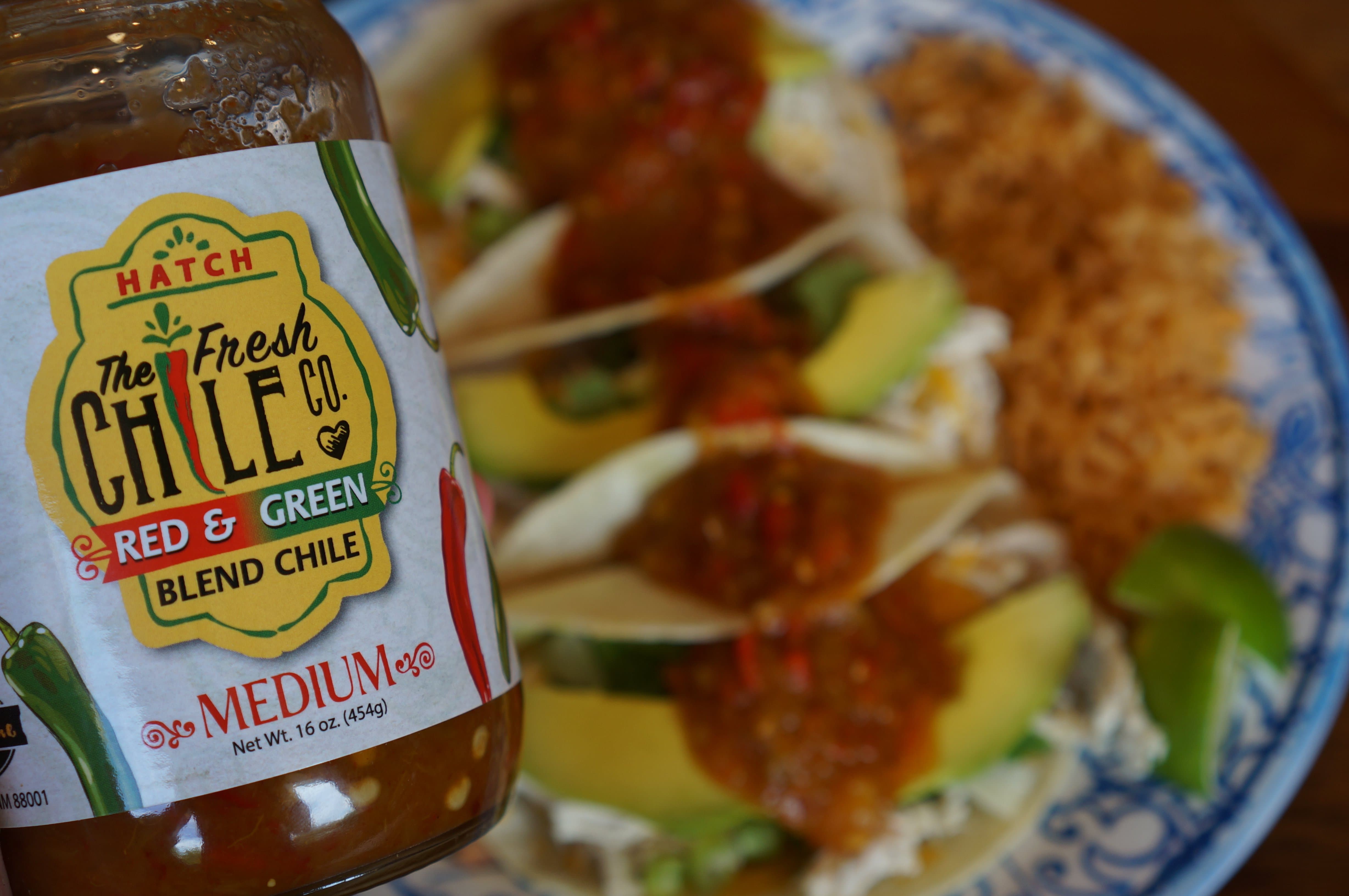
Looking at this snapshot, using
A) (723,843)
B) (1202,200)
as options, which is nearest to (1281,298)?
(1202,200)

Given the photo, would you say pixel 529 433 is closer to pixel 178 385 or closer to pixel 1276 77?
pixel 178 385

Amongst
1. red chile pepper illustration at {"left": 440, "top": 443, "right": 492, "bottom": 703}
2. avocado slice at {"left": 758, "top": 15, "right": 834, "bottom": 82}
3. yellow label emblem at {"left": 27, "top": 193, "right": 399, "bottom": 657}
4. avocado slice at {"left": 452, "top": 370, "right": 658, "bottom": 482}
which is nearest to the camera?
yellow label emblem at {"left": 27, "top": 193, "right": 399, "bottom": 657}

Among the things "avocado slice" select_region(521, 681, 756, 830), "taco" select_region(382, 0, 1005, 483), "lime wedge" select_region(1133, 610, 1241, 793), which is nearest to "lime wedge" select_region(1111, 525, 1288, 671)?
"lime wedge" select_region(1133, 610, 1241, 793)

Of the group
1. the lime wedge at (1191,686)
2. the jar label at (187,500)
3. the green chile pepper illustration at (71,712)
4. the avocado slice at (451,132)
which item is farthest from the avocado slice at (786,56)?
the green chile pepper illustration at (71,712)

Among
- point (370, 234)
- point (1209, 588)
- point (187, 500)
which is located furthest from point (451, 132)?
point (1209, 588)

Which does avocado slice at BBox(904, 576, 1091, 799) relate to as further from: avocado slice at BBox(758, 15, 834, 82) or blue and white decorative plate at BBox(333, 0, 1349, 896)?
avocado slice at BBox(758, 15, 834, 82)

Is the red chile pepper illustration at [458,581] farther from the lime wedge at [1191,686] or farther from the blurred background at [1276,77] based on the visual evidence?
the blurred background at [1276,77]
